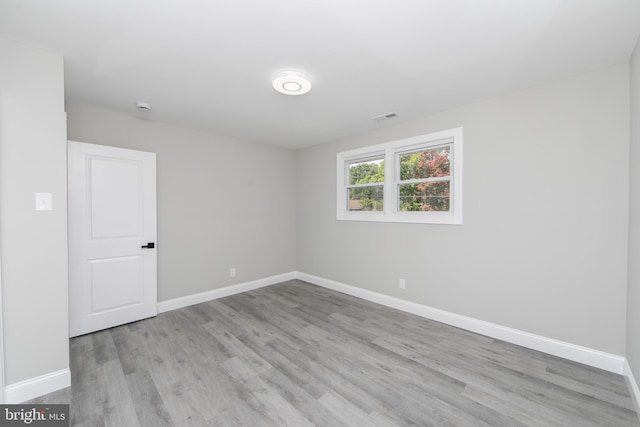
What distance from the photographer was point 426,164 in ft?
11.2

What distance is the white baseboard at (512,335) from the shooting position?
2221 millimetres

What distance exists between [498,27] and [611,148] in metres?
1.49

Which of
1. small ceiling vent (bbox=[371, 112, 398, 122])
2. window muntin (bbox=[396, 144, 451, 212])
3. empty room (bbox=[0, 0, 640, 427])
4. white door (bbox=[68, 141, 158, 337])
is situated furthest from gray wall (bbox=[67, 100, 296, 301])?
window muntin (bbox=[396, 144, 451, 212])

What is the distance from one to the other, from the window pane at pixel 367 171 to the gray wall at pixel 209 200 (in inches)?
51.9

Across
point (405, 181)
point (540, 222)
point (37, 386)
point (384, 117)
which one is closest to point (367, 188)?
point (405, 181)

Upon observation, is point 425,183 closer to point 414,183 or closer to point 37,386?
point 414,183

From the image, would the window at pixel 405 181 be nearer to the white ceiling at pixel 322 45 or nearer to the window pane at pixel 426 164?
the window pane at pixel 426 164

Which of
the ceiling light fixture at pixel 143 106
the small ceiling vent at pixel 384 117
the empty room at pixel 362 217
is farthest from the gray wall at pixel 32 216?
the small ceiling vent at pixel 384 117

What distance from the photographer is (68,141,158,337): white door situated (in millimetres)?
2801

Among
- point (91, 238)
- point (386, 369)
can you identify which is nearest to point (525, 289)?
point (386, 369)

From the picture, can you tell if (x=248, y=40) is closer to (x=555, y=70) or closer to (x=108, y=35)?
(x=108, y=35)

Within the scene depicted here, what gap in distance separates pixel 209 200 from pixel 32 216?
2123mm

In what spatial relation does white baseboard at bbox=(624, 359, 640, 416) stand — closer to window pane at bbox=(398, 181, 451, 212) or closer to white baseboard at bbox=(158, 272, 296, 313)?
window pane at bbox=(398, 181, 451, 212)

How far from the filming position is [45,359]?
6.44 ft
